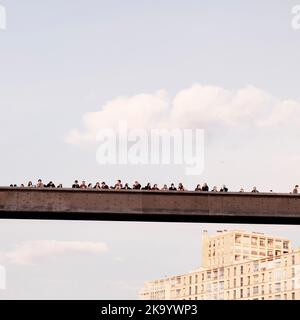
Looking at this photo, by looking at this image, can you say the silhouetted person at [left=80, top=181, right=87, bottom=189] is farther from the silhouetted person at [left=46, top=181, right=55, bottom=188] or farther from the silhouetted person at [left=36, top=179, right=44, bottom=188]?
the silhouetted person at [left=36, top=179, right=44, bottom=188]

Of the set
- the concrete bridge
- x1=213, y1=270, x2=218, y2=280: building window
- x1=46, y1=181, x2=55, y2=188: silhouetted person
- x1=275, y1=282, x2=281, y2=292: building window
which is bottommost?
x1=275, y1=282, x2=281, y2=292: building window

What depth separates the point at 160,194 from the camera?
195 feet

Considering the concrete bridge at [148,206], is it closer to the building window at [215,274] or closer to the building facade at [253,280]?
the building facade at [253,280]

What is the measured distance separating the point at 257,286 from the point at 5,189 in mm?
123053

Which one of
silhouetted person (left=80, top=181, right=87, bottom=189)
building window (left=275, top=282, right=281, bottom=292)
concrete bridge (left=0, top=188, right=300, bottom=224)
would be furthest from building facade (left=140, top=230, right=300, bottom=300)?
silhouetted person (left=80, top=181, right=87, bottom=189)

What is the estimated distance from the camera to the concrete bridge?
192 feet

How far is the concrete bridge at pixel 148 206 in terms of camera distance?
2309 inches

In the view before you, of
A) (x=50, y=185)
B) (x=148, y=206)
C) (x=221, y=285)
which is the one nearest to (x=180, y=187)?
(x=148, y=206)

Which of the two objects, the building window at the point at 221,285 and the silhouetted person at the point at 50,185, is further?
the building window at the point at 221,285

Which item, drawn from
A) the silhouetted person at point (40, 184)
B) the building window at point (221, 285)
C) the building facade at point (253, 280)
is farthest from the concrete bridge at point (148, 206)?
the building window at point (221, 285)

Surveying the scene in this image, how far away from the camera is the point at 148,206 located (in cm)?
5931
